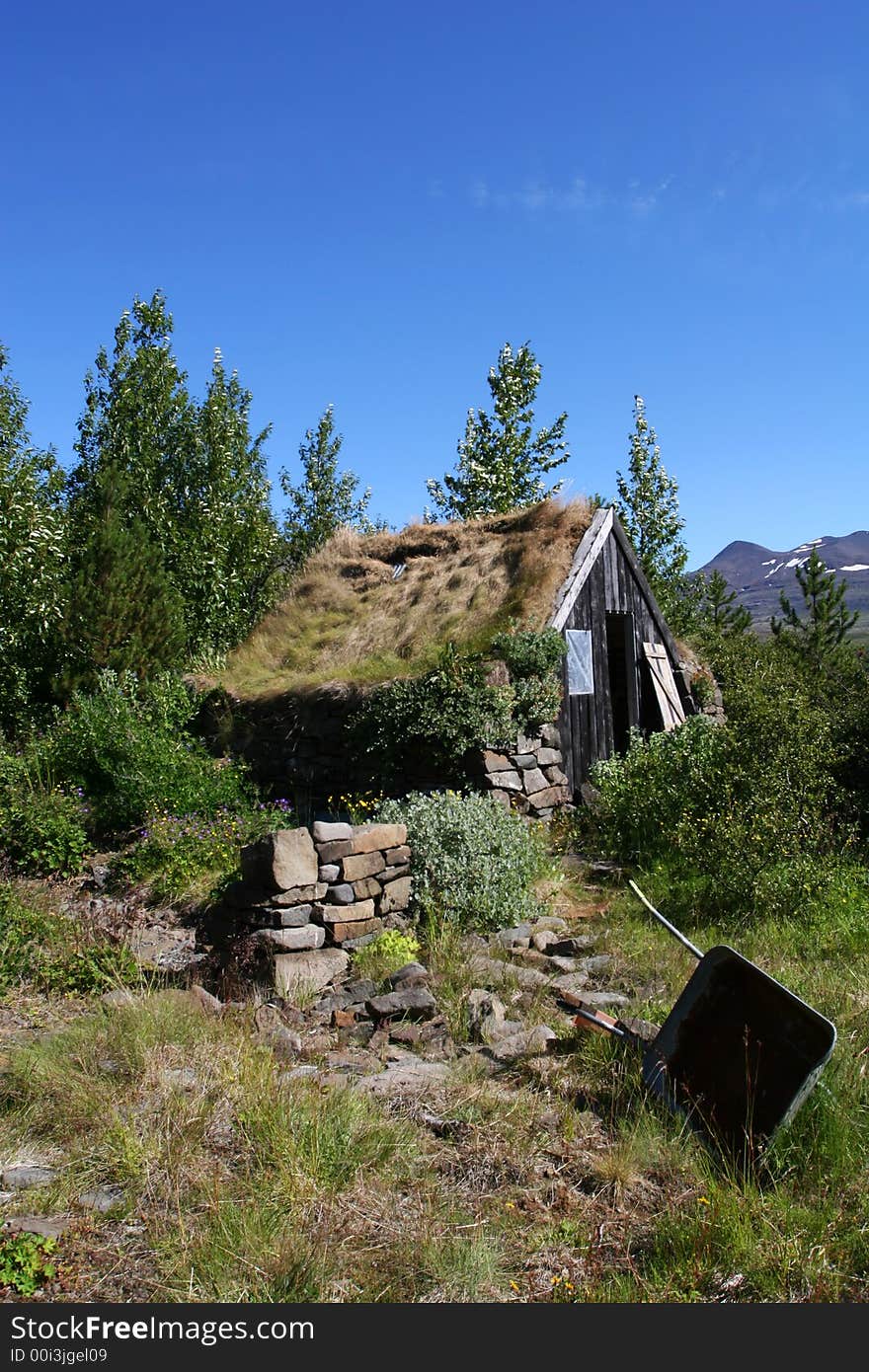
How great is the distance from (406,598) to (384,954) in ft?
25.4

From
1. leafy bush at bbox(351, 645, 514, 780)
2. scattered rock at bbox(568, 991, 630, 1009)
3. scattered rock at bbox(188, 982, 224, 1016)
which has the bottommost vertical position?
scattered rock at bbox(568, 991, 630, 1009)

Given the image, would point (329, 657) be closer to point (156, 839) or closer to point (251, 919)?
point (156, 839)

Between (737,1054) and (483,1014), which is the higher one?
(737,1054)

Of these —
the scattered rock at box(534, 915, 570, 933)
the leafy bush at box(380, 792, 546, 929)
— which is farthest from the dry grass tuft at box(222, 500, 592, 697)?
the scattered rock at box(534, 915, 570, 933)

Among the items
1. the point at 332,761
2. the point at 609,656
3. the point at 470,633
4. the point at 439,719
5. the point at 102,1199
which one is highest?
the point at 470,633

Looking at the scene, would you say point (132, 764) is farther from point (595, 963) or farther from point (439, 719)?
point (595, 963)

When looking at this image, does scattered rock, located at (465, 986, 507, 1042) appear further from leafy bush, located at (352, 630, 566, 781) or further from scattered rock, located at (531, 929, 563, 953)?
leafy bush, located at (352, 630, 566, 781)

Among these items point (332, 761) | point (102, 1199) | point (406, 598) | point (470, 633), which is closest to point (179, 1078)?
point (102, 1199)

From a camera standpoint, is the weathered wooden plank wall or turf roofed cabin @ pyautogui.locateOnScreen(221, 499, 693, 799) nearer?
turf roofed cabin @ pyautogui.locateOnScreen(221, 499, 693, 799)

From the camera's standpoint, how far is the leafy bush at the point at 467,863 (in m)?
7.29

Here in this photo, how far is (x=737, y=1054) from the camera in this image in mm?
4156

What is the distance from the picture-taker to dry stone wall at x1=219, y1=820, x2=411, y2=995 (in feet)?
20.9

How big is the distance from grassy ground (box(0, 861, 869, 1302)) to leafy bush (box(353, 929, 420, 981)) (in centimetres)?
149
